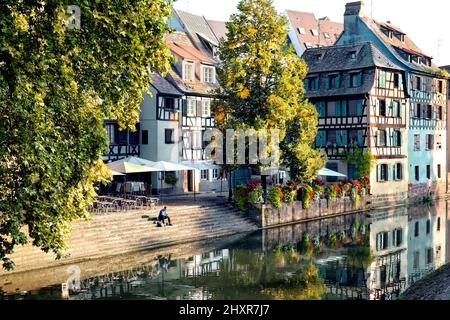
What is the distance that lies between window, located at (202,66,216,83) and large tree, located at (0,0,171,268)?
32216 millimetres

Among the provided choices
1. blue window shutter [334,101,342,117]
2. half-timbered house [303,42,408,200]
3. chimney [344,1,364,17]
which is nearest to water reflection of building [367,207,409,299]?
half-timbered house [303,42,408,200]

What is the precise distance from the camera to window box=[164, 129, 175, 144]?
47.7 meters

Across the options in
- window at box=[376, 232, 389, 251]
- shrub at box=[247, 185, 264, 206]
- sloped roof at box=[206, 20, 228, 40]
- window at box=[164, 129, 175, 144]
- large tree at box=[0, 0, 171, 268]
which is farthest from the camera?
sloped roof at box=[206, 20, 228, 40]

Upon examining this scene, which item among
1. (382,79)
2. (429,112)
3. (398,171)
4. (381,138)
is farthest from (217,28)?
(398,171)

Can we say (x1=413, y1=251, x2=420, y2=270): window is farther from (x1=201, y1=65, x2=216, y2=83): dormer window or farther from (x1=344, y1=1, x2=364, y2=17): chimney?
(x1=344, y1=1, x2=364, y2=17): chimney

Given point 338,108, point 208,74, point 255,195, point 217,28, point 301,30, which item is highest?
point 301,30

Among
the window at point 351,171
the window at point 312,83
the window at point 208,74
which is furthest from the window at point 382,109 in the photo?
the window at point 208,74

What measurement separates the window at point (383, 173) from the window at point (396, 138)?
240 centimetres

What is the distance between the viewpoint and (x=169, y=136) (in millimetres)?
48094

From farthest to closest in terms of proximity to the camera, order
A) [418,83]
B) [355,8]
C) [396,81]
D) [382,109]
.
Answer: [355,8]
[418,83]
[396,81]
[382,109]

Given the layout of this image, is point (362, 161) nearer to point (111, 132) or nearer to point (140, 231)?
point (111, 132)

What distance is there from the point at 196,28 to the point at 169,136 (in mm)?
15079

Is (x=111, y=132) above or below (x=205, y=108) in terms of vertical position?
below
